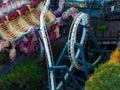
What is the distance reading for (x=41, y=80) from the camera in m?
42.7

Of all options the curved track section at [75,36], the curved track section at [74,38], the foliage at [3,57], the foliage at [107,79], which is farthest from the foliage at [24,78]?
the foliage at [107,79]

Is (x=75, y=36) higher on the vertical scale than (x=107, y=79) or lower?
lower

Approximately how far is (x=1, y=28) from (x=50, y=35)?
519 cm

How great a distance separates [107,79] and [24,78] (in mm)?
11674

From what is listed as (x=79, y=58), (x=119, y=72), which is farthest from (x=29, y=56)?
(x=119, y=72)

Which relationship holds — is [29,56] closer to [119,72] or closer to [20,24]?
[20,24]

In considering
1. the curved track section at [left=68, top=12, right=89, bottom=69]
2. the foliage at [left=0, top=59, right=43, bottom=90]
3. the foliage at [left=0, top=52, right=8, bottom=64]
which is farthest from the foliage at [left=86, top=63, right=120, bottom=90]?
the foliage at [left=0, top=52, right=8, bottom=64]

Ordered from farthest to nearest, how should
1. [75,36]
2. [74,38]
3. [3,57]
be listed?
[3,57] → [75,36] → [74,38]

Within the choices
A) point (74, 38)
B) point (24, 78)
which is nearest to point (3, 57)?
point (24, 78)

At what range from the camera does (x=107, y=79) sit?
3162cm

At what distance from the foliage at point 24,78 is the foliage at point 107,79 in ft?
33.1

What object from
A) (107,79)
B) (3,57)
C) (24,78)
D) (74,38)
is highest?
(107,79)

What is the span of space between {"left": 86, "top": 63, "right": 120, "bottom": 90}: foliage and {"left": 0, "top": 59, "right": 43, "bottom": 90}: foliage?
33.1ft

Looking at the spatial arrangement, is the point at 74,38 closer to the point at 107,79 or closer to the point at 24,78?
the point at 24,78
